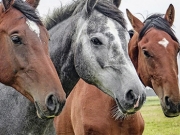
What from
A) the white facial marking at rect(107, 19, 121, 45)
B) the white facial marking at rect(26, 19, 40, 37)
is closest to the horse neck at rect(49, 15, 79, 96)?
the white facial marking at rect(107, 19, 121, 45)

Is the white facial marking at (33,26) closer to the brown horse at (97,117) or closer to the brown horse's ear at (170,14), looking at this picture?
the brown horse at (97,117)

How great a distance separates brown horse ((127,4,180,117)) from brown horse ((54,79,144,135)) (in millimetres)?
649

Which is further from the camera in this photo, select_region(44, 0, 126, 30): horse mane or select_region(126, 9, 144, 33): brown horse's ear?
select_region(126, 9, 144, 33): brown horse's ear

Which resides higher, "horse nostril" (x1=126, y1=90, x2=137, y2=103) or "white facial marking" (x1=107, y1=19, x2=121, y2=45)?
"white facial marking" (x1=107, y1=19, x2=121, y2=45)

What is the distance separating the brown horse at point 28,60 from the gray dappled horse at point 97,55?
82cm

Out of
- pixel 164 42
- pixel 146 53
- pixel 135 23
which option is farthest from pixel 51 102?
pixel 135 23

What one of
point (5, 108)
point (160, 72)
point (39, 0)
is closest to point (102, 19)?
point (39, 0)

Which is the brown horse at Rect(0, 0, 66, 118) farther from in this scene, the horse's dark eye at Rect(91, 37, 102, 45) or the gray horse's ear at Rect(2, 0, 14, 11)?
the horse's dark eye at Rect(91, 37, 102, 45)

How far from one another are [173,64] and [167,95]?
2.00 ft

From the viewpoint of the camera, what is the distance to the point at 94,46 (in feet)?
18.8

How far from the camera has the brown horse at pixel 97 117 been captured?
671 cm

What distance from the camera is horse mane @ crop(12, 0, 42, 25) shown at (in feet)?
17.0

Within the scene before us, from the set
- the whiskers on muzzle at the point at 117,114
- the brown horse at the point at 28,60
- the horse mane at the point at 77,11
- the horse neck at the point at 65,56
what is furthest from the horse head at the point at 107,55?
the whiskers on muzzle at the point at 117,114

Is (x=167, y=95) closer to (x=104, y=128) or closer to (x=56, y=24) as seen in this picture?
(x=104, y=128)
